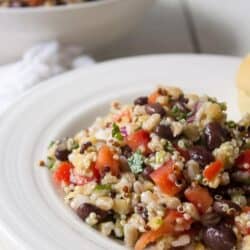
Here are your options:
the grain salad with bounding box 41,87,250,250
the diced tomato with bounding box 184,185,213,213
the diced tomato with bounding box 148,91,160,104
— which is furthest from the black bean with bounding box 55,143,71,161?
the diced tomato with bounding box 184,185,213,213

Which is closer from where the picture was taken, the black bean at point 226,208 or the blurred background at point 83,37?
the black bean at point 226,208

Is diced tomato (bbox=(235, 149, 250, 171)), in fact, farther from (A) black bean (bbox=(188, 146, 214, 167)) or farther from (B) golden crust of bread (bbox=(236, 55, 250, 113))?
(B) golden crust of bread (bbox=(236, 55, 250, 113))

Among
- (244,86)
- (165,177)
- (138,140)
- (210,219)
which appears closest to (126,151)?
(138,140)

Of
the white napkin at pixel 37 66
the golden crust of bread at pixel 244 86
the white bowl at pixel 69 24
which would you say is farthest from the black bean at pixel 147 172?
the white bowl at pixel 69 24

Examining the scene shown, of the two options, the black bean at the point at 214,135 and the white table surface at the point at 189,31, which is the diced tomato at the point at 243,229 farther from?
the white table surface at the point at 189,31

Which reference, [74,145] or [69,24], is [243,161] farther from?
[69,24]

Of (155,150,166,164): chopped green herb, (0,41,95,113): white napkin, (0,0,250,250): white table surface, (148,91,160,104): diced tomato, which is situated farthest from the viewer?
(0,0,250,250): white table surface
